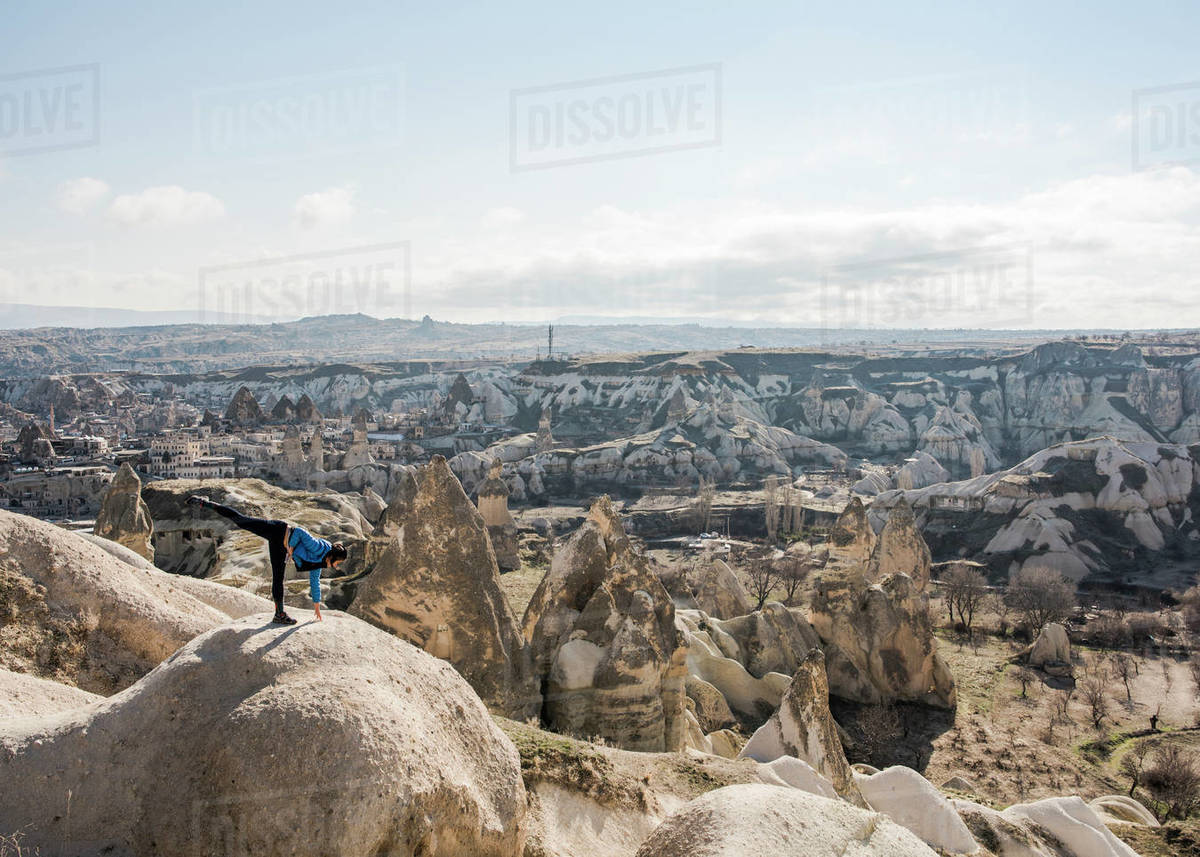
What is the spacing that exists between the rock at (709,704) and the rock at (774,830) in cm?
1137

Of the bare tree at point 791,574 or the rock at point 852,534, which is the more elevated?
the rock at point 852,534

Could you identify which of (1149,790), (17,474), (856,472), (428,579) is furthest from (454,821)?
(856,472)

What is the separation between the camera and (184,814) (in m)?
5.30

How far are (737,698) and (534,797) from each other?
11.8 metres

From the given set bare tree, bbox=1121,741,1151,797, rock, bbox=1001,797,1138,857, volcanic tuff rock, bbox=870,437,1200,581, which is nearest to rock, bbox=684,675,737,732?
rock, bbox=1001,797,1138,857

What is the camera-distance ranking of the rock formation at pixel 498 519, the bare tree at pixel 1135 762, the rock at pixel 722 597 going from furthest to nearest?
the rock formation at pixel 498 519 < the rock at pixel 722 597 < the bare tree at pixel 1135 762

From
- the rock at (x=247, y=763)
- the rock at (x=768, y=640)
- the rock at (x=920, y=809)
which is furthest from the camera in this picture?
the rock at (x=768, y=640)

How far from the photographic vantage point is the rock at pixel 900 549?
29.6 meters

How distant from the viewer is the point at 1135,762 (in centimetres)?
2016

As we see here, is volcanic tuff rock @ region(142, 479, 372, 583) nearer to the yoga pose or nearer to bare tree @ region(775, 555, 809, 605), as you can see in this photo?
the yoga pose

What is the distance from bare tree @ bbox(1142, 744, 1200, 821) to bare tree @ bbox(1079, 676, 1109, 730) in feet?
11.4

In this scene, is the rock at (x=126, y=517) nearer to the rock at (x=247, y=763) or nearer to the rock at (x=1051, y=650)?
the rock at (x=247, y=763)

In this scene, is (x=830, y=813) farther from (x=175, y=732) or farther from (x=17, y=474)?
(x=17, y=474)

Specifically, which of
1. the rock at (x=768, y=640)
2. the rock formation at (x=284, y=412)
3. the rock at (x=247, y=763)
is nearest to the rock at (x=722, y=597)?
the rock at (x=768, y=640)
